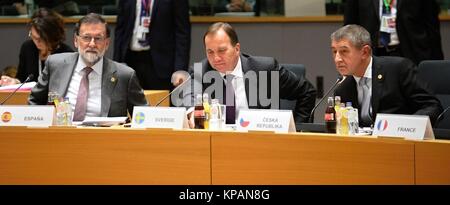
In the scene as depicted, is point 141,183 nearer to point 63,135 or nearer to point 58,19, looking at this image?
point 63,135

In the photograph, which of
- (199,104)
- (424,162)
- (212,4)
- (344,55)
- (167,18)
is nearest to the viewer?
(424,162)

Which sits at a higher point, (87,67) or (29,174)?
(87,67)

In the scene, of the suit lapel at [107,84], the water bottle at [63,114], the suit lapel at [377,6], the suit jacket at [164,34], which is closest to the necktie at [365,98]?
the suit lapel at [107,84]

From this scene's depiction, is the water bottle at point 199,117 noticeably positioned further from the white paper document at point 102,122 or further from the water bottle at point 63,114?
the water bottle at point 63,114

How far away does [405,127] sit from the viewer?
9.98ft

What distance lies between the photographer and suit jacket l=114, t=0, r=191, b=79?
630 centimetres

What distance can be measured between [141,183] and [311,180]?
28.5 inches

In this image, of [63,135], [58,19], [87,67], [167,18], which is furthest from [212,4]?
[63,135]

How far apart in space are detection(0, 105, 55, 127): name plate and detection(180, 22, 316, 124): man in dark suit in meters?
0.99

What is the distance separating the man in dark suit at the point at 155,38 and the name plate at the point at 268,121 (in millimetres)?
2973

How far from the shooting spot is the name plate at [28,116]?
3609mm

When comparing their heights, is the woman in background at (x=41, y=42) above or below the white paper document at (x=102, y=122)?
above

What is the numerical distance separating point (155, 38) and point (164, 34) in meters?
0.08

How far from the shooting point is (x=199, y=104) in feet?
12.4
